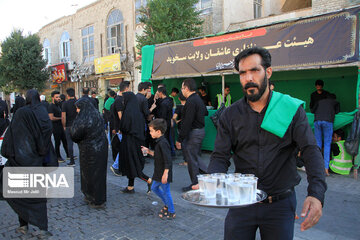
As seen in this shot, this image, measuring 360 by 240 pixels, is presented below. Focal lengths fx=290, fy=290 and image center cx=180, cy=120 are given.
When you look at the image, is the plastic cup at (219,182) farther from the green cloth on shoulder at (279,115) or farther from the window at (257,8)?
the window at (257,8)

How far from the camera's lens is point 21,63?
22328mm

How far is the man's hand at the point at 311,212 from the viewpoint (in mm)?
1645

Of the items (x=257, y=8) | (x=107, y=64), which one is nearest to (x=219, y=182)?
(x=257, y=8)

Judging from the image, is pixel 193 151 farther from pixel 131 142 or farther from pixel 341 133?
pixel 341 133

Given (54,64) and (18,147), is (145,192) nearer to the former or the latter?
(18,147)

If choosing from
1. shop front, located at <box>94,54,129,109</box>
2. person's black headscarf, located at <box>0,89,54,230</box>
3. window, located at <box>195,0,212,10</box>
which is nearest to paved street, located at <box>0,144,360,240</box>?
person's black headscarf, located at <box>0,89,54,230</box>

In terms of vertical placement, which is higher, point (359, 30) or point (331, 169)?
point (359, 30)

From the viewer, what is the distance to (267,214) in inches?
76.4

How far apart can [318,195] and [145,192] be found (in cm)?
394

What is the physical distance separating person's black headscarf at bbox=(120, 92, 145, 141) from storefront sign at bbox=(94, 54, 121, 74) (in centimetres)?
1310

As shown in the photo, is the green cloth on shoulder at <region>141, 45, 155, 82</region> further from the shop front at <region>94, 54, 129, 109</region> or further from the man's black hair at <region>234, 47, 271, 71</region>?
the shop front at <region>94, 54, 129, 109</region>

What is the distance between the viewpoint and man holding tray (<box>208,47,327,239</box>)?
188cm

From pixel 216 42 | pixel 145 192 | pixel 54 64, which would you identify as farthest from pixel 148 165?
pixel 54 64

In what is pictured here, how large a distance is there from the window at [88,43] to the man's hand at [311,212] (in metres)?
21.1
